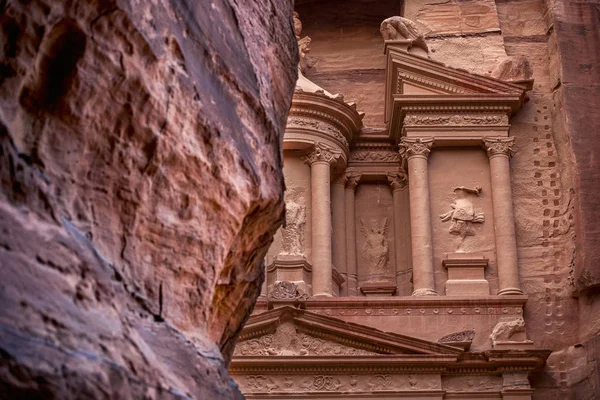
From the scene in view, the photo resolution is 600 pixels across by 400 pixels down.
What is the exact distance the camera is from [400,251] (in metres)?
18.1

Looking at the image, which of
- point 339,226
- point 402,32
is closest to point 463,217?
point 339,226

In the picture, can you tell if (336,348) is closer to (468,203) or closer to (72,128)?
(468,203)

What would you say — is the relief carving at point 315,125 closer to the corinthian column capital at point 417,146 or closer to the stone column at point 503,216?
the corinthian column capital at point 417,146

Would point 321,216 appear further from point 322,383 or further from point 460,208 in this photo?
point 322,383

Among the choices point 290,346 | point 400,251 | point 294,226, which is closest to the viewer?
point 290,346

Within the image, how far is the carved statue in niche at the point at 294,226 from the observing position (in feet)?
56.2

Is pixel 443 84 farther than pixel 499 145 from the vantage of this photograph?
Yes

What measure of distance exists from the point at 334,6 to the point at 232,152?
18.0m

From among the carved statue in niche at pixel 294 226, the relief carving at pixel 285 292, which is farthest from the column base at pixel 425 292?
the carved statue in niche at pixel 294 226

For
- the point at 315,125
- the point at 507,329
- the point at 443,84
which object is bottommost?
the point at 507,329

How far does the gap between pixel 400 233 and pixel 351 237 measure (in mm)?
795

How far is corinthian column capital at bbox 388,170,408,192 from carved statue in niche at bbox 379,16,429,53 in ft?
7.18

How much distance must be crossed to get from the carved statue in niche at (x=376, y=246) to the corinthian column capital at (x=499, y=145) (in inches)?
83.3

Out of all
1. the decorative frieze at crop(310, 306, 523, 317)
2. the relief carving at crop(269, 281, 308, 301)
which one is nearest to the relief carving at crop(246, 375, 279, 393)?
the relief carving at crop(269, 281, 308, 301)
